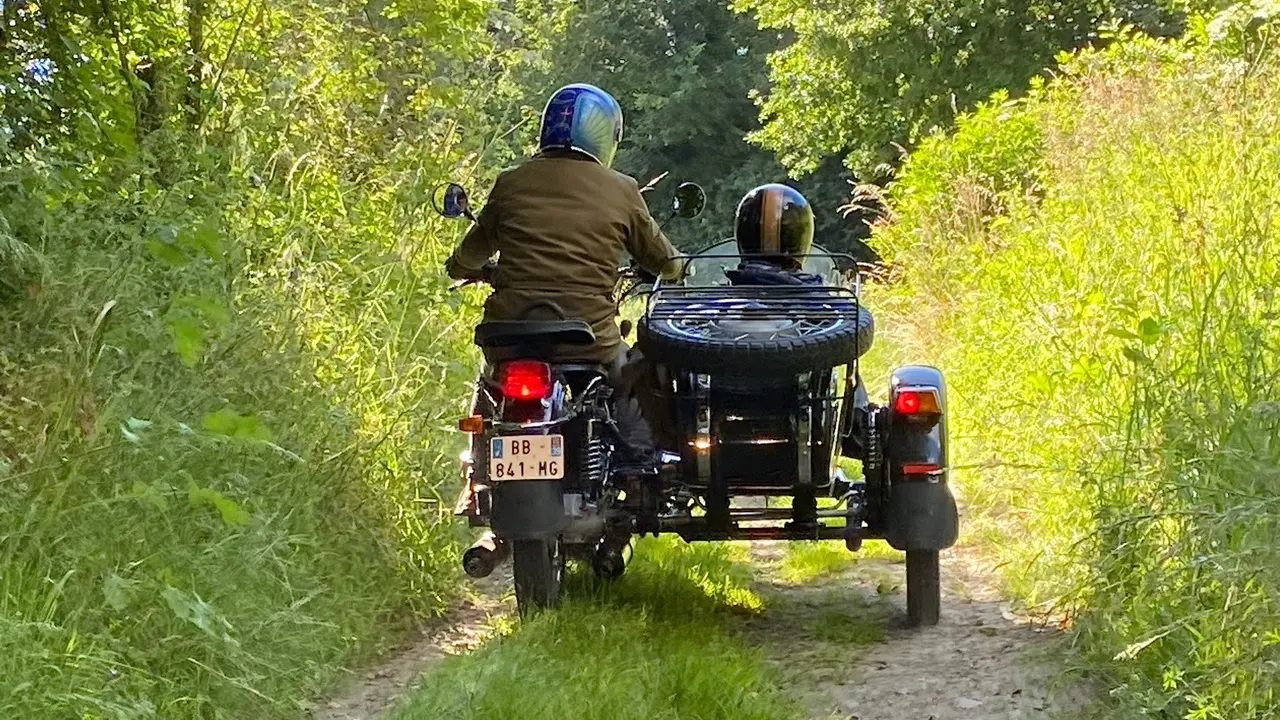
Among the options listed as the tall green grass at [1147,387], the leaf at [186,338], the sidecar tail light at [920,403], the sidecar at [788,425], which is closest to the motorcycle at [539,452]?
the sidecar at [788,425]

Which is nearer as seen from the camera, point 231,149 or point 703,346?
point 703,346

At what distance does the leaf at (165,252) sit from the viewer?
407 centimetres

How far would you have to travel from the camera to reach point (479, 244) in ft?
17.7

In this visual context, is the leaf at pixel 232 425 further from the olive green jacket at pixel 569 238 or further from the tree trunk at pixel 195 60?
the tree trunk at pixel 195 60

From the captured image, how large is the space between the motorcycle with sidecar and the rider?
3.9 inches

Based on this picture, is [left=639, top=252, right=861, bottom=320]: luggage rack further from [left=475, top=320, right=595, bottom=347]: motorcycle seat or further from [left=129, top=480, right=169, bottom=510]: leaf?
[left=129, top=480, right=169, bottom=510]: leaf

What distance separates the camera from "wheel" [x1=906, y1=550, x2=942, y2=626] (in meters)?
5.19

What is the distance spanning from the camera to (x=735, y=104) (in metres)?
37.8

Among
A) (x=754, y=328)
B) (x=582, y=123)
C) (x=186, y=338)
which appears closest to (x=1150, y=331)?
(x=754, y=328)

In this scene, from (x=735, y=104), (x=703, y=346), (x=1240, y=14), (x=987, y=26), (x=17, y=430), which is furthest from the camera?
(x=735, y=104)

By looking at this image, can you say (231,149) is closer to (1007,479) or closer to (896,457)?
(896,457)

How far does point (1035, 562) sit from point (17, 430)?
367cm

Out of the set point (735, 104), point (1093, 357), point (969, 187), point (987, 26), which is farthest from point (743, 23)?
point (1093, 357)

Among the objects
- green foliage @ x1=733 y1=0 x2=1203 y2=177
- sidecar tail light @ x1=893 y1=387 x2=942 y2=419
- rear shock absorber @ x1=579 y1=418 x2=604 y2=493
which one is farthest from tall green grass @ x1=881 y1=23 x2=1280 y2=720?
green foliage @ x1=733 y1=0 x2=1203 y2=177
